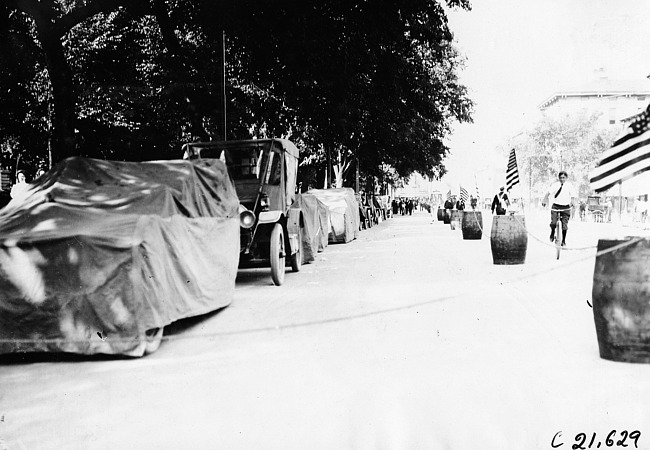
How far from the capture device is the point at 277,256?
12.3 meters

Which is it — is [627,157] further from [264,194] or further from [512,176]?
[512,176]

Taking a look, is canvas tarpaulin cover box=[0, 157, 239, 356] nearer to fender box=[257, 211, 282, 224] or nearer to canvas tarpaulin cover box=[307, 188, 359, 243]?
fender box=[257, 211, 282, 224]

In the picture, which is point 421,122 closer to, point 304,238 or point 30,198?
point 304,238

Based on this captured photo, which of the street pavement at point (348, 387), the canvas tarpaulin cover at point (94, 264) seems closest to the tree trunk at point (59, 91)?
the canvas tarpaulin cover at point (94, 264)

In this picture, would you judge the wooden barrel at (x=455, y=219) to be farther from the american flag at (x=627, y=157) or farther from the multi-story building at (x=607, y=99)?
the american flag at (x=627, y=157)

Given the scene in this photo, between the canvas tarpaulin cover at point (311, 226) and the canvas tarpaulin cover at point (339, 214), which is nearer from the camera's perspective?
the canvas tarpaulin cover at point (311, 226)

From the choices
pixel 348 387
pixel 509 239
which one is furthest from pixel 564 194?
pixel 348 387

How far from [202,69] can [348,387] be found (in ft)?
61.4

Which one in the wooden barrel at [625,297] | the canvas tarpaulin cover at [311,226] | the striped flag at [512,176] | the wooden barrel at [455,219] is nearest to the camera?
the wooden barrel at [625,297]

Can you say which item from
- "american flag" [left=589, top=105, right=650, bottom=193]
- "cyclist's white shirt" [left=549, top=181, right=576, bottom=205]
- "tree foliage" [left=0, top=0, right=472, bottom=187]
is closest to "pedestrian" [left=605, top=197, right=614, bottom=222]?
"tree foliage" [left=0, top=0, right=472, bottom=187]

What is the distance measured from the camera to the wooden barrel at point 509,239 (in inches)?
570

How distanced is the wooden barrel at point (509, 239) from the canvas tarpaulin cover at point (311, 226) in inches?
168

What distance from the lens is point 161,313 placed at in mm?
6969

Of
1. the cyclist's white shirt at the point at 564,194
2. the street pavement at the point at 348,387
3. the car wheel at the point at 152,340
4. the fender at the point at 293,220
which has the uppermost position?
the cyclist's white shirt at the point at 564,194
